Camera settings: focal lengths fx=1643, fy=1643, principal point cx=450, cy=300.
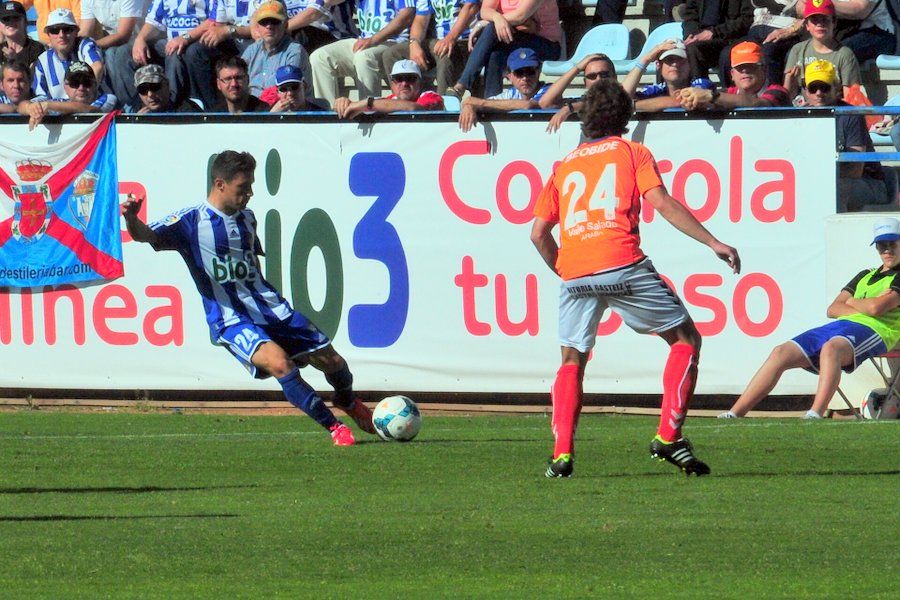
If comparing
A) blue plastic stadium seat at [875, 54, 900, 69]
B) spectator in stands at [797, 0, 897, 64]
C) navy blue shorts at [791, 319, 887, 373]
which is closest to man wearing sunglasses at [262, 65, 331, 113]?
spectator in stands at [797, 0, 897, 64]

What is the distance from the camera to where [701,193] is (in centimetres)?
1295

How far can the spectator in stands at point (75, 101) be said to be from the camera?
47.2ft

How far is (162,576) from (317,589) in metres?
0.67

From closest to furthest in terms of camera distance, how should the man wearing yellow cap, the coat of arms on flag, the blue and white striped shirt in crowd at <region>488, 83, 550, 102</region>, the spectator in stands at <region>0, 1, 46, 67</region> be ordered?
the man wearing yellow cap, the coat of arms on flag, the blue and white striped shirt in crowd at <region>488, 83, 550, 102</region>, the spectator in stands at <region>0, 1, 46, 67</region>

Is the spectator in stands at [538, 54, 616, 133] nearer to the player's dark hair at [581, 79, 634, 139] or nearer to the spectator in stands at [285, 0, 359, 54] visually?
the spectator in stands at [285, 0, 359, 54]

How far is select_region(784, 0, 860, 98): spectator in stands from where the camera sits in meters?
14.5

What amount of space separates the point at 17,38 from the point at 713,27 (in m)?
7.08

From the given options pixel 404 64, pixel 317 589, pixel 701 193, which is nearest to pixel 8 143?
pixel 404 64

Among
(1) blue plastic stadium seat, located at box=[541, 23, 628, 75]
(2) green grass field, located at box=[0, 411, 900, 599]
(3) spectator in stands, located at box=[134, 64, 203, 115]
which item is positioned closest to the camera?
(2) green grass field, located at box=[0, 411, 900, 599]

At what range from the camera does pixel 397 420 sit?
35.3 ft

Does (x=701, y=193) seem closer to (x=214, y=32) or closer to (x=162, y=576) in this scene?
(x=214, y=32)

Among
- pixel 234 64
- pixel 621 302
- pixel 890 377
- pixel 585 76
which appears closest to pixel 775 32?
pixel 585 76

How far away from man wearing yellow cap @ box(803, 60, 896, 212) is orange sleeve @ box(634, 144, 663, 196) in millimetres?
4544

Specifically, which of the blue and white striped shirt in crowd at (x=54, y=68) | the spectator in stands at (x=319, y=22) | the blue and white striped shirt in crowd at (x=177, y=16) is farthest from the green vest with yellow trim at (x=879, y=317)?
the blue and white striped shirt in crowd at (x=54, y=68)
